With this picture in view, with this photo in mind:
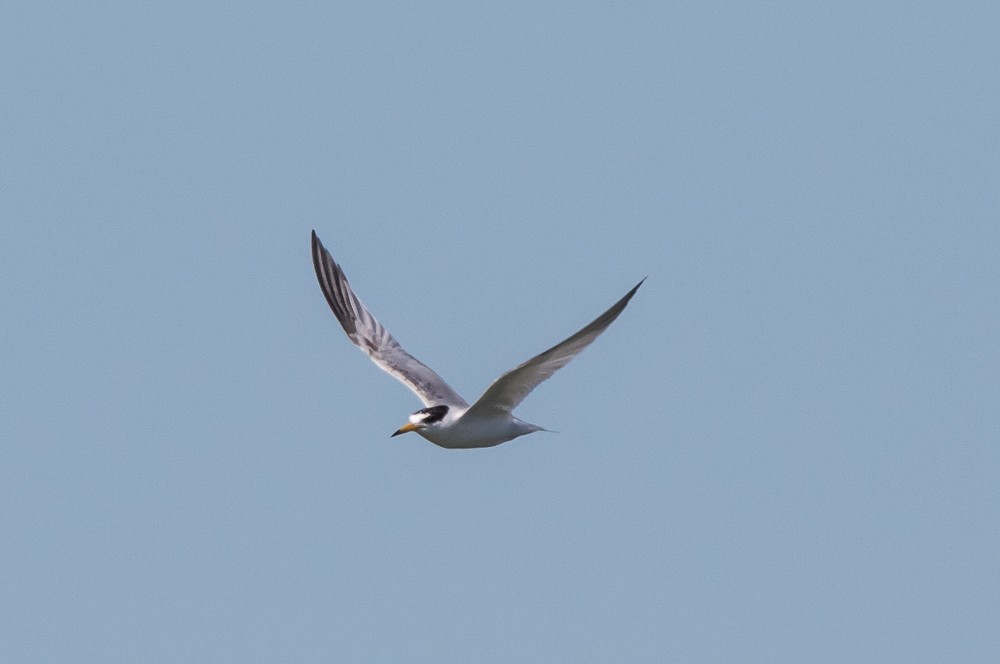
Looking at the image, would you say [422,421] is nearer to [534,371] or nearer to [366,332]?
[534,371]

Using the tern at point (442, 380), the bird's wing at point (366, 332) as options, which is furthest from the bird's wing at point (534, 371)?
the bird's wing at point (366, 332)

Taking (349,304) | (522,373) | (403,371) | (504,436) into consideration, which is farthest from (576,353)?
(349,304)

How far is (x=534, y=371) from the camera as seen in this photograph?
21.7 meters

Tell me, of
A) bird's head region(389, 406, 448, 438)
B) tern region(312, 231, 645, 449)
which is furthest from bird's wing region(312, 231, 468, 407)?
bird's head region(389, 406, 448, 438)

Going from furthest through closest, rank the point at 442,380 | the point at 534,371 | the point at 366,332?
the point at 366,332, the point at 442,380, the point at 534,371

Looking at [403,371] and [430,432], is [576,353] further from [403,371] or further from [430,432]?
[403,371]

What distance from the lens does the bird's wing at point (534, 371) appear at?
20.5m

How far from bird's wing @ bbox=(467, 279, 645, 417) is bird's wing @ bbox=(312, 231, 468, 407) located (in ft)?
12.8

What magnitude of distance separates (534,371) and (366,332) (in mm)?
7536

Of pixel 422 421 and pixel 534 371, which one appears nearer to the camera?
pixel 534 371

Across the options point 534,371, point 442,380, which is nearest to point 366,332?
point 442,380

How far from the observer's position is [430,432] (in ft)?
75.9

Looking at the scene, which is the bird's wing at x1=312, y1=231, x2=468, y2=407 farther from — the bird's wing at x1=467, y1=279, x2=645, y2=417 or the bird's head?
the bird's wing at x1=467, y1=279, x2=645, y2=417

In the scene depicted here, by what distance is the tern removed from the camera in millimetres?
21109
